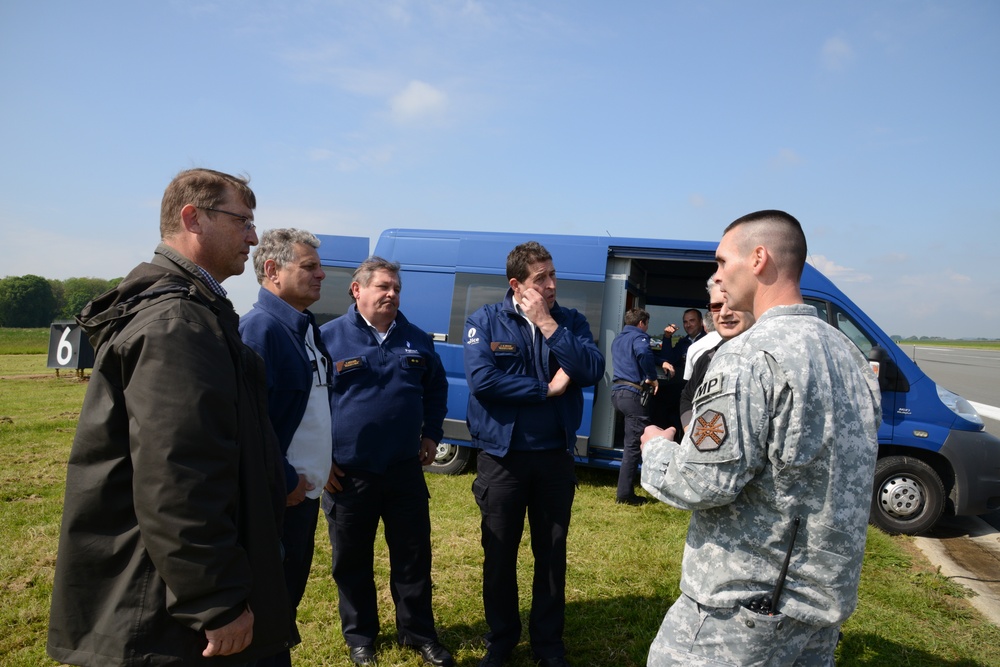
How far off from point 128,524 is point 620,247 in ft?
18.6

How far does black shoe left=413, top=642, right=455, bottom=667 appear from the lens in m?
3.32

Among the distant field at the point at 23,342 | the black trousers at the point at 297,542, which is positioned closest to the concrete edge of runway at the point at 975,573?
the black trousers at the point at 297,542

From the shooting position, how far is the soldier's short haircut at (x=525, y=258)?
129 inches

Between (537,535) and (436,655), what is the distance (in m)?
0.83

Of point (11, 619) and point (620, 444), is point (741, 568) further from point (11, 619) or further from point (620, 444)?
point (620, 444)

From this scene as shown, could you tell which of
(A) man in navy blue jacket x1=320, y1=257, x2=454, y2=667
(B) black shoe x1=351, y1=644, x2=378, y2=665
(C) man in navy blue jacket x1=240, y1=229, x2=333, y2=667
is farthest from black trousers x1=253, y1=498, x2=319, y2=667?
(B) black shoe x1=351, y1=644, x2=378, y2=665

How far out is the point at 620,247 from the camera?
6648 millimetres

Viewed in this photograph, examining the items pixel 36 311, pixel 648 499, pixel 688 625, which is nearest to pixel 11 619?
pixel 688 625

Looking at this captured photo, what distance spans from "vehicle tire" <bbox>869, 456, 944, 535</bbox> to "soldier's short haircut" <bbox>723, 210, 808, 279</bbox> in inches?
191

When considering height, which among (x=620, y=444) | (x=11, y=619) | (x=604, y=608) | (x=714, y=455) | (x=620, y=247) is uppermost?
(x=620, y=247)

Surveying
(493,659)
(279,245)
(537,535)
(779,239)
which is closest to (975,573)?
(537,535)

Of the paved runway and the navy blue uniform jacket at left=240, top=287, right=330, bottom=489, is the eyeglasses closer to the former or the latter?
the navy blue uniform jacket at left=240, top=287, right=330, bottom=489

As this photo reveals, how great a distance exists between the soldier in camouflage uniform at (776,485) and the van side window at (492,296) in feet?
15.9

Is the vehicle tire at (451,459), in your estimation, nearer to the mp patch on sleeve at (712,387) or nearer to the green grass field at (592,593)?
Answer: the green grass field at (592,593)
